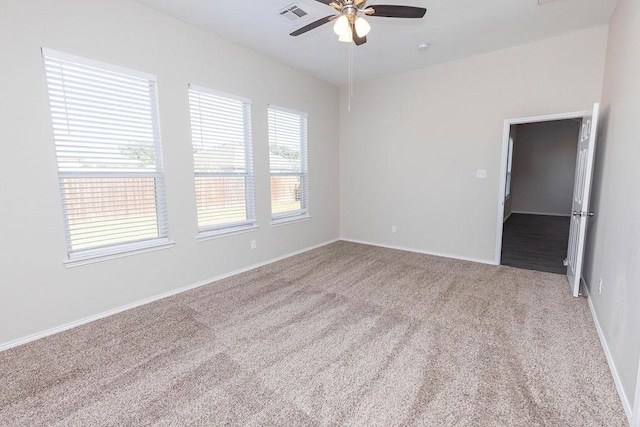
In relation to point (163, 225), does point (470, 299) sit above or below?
below

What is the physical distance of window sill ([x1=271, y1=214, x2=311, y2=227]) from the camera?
14.3 ft

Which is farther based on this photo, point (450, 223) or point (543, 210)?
point (543, 210)

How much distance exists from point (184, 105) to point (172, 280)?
6.34ft

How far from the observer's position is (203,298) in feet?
10.1

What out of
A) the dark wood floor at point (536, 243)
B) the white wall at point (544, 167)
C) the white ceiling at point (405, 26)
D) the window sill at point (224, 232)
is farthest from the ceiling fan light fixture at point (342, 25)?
the white wall at point (544, 167)

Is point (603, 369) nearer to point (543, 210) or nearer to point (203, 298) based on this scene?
point (203, 298)

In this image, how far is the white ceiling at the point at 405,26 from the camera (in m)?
2.76

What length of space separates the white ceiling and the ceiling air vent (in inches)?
1.9

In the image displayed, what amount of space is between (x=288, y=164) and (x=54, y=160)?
2.76 m

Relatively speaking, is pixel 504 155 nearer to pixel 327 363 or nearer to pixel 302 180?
pixel 302 180

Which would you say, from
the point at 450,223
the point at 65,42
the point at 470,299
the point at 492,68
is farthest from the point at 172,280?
the point at 492,68

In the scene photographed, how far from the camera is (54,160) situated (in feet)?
7.72

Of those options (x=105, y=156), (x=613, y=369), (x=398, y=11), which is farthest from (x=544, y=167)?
(x=105, y=156)

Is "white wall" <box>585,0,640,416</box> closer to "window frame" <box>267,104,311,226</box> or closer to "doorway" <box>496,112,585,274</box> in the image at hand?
"window frame" <box>267,104,311,226</box>
